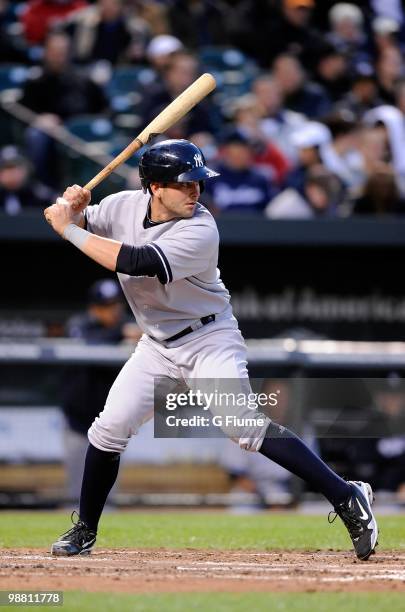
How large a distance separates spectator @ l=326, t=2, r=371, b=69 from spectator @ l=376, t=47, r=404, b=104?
1.42 ft

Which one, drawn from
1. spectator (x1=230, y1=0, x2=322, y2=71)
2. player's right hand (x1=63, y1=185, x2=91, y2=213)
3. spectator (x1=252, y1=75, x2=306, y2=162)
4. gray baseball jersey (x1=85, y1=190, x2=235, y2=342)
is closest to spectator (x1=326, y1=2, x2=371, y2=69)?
spectator (x1=230, y1=0, x2=322, y2=71)

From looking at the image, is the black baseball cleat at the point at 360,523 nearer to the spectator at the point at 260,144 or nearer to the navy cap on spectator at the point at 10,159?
the navy cap on spectator at the point at 10,159

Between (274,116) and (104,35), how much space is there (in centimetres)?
181

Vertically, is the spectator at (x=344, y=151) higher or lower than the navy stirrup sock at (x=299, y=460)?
lower

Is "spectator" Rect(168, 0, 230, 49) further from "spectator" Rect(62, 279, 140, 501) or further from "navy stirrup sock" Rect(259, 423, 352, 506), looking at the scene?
"navy stirrup sock" Rect(259, 423, 352, 506)

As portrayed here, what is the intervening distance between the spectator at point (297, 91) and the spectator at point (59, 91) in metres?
1.79

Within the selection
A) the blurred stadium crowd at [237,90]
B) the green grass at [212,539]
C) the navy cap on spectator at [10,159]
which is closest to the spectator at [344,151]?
the blurred stadium crowd at [237,90]

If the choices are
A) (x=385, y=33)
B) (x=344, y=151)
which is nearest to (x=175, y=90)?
(x=344, y=151)

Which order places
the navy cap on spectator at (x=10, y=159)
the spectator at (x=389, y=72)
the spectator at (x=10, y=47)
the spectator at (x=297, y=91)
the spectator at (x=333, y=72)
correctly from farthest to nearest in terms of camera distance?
the spectator at (x=333, y=72) < the spectator at (x=389, y=72) < the spectator at (x=297, y=91) < the spectator at (x=10, y=47) < the navy cap on spectator at (x=10, y=159)

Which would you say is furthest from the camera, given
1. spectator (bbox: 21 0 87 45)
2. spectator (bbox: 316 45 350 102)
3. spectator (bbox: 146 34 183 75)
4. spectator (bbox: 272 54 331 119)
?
spectator (bbox: 316 45 350 102)

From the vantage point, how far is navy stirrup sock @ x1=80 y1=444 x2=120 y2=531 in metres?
5.31

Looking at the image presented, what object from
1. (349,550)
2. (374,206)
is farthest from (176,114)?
(374,206)

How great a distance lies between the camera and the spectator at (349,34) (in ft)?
43.9

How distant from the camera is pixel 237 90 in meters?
12.6
